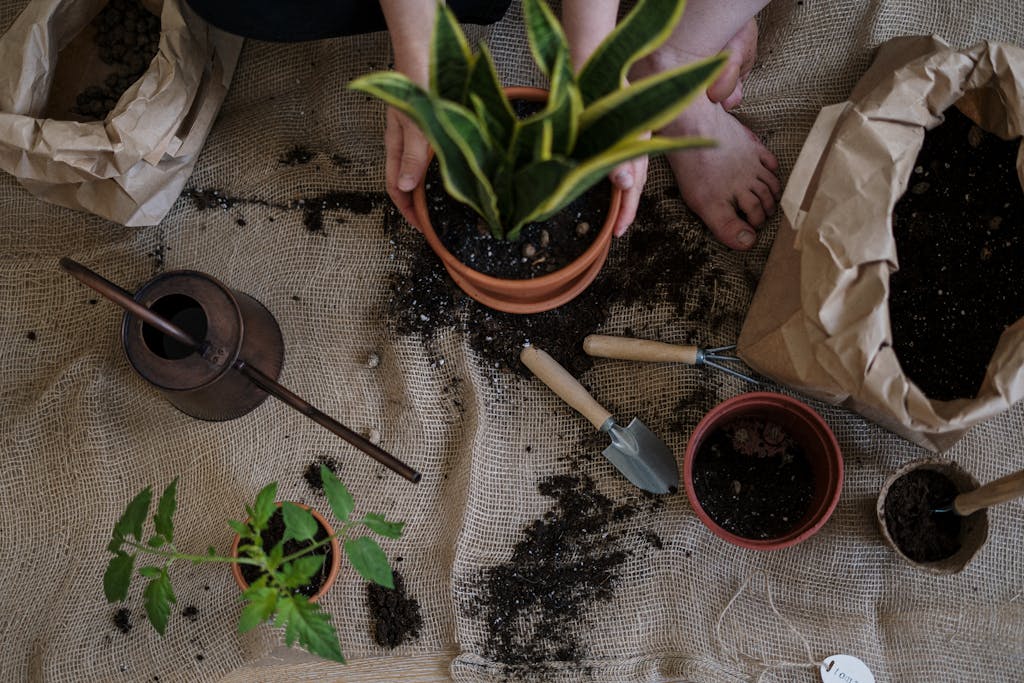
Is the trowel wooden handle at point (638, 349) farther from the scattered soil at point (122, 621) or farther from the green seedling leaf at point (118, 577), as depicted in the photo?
the scattered soil at point (122, 621)

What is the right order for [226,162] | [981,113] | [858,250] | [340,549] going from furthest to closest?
[226,162], [340,549], [981,113], [858,250]

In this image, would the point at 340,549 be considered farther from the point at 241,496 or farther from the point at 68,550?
the point at 68,550

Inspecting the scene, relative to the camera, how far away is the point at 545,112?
67 centimetres

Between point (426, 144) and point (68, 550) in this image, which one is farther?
point (68, 550)

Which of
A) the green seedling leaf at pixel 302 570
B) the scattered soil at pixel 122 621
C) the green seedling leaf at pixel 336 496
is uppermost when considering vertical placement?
the green seedling leaf at pixel 336 496

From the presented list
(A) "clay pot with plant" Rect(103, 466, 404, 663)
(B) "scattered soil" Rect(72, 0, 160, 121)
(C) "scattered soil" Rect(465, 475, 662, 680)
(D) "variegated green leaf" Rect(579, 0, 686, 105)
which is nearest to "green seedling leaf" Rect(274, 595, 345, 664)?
(A) "clay pot with plant" Rect(103, 466, 404, 663)

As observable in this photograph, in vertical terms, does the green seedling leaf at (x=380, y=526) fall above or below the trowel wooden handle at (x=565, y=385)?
above

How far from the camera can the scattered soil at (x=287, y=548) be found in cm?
104

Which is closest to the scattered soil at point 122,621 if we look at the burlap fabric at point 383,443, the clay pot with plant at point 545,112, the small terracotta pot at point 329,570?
the burlap fabric at point 383,443

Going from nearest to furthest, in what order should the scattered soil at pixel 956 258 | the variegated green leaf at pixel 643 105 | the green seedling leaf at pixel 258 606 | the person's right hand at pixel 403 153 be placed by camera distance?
the variegated green leaf at pixel 643 105 < the green seedling leaf at pixel 258 606 < the person's right hand at pixel 403 153 < the scattered soil at pixel 956 258

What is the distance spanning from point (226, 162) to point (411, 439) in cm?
52

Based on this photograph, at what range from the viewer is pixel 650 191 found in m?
1.17

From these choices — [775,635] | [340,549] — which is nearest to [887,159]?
[775,635]

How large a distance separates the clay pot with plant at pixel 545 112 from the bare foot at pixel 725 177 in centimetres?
39
